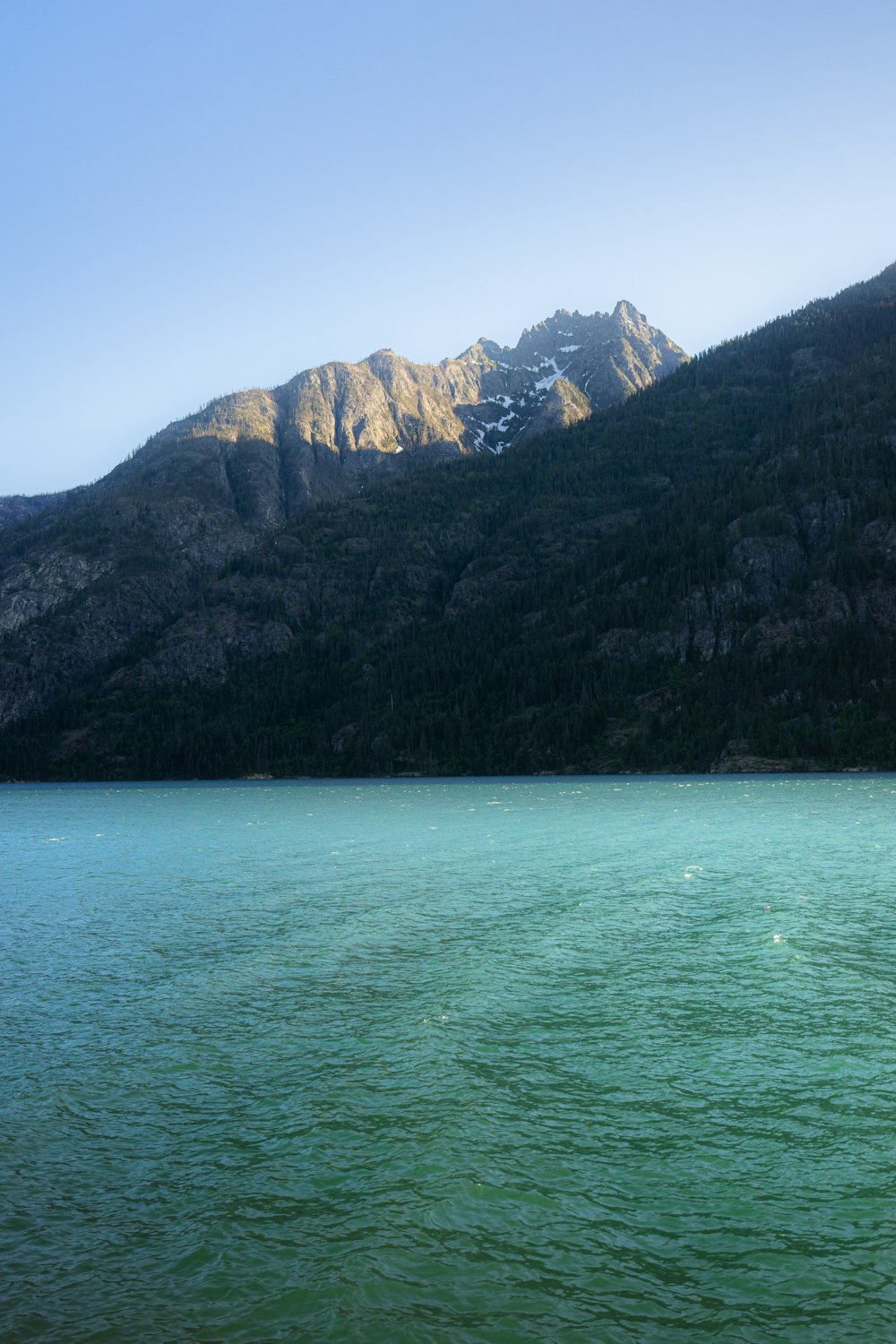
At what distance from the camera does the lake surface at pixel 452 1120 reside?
552 inches

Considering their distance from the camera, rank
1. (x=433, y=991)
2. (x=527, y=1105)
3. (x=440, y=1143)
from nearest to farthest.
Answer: (x=440, y=1143), (x=527, y=1105), (x=433, y=991)

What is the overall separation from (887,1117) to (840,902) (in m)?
29.3

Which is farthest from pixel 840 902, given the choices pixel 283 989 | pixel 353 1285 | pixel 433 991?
pixel 353 1285

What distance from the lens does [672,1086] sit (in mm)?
22734

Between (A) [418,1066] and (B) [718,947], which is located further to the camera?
(B) [718,947]

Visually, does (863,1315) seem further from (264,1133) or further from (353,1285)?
(264,1133)

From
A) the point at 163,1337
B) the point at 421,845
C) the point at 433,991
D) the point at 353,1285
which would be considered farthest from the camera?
the point at 421,845

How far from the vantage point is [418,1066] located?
2467 centimetres

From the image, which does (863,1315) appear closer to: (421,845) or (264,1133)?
(264,1133)

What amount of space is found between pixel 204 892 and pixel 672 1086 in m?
39.7

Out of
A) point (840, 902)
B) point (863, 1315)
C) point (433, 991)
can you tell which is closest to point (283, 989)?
point (433, 991)

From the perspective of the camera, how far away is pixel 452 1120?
21.0 meters

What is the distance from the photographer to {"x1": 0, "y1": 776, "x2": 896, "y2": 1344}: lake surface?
1402cm

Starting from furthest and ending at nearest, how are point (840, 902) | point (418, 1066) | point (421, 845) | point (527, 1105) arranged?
1. point (421, 845)
2. point (840, 902)
3. point (418, 1066)
4. point (527, 1105)
